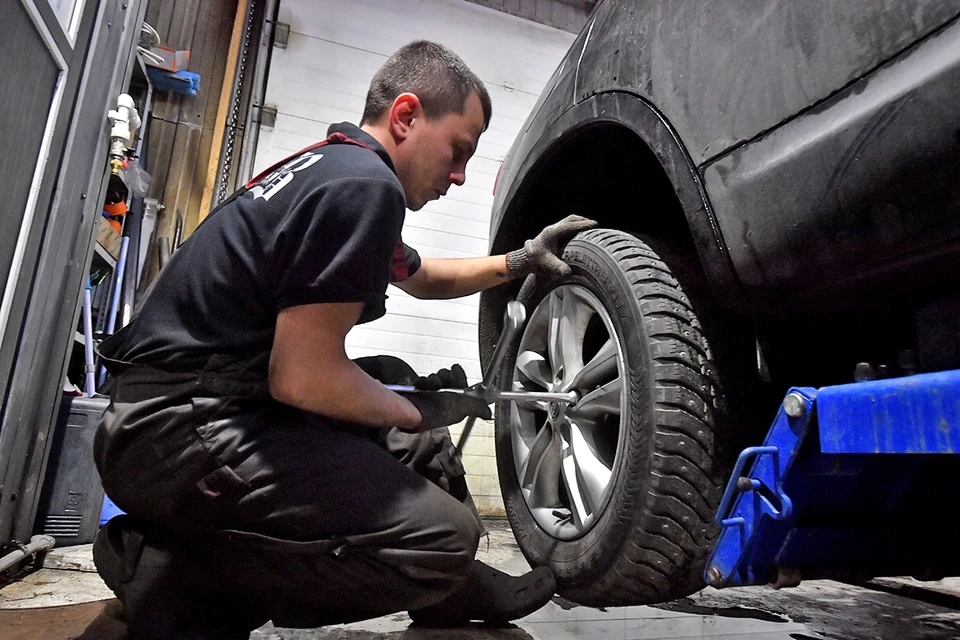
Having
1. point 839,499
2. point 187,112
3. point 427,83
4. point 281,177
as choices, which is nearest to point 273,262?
point 281,177

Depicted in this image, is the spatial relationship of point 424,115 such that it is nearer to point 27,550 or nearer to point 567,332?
point 567,332

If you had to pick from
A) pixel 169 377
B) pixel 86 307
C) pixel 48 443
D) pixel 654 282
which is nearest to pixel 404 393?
pixel 169 377

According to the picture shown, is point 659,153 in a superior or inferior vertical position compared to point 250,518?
superior

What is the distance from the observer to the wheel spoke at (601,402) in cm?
110

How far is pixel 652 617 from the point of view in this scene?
4.28 feet

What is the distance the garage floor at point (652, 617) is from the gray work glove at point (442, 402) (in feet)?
1.40

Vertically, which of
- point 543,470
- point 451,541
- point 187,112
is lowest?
point 451,541

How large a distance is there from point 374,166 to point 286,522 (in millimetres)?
629

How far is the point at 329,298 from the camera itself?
0.93 meters

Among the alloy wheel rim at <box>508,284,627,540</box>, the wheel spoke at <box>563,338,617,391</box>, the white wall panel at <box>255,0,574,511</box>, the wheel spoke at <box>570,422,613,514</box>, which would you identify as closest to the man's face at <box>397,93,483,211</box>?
the alloy wheel rim at <box>508,284,627,540</box>

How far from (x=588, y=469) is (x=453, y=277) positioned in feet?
2.30

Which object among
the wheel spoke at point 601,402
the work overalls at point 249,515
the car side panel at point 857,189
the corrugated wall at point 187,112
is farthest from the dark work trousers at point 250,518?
the corrugated wall at point 187,112

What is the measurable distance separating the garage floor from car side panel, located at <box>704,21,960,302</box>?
0.83m

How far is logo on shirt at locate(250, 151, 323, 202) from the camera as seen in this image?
1.04 meters
